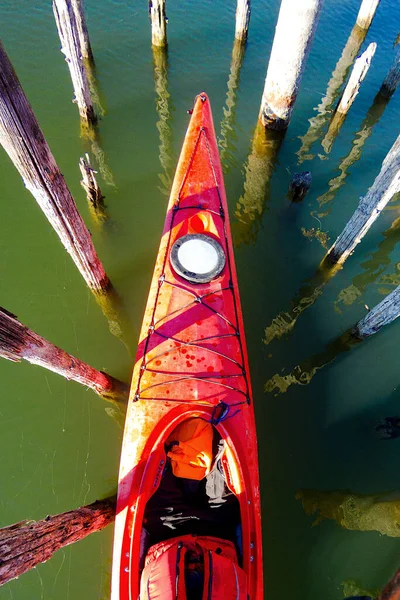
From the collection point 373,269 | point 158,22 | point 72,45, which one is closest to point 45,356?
point 72,45

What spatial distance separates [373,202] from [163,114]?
225 inches

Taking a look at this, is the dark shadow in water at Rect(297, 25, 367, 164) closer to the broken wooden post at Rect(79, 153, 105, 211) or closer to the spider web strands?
the broken wooden post at Rect(79, 153, 105, 211)

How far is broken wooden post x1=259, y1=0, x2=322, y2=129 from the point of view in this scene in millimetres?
6324

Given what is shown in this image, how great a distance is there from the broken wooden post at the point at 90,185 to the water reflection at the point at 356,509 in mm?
5736

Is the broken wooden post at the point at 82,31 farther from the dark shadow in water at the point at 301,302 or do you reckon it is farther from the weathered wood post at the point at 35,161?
the dark shadow in water at the point at 301,302

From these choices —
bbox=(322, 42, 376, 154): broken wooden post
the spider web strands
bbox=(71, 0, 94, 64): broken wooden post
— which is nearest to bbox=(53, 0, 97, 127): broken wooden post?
bbox=(71, 0, 94, 64): broken wooden post

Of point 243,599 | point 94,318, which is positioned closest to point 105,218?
point 94,318

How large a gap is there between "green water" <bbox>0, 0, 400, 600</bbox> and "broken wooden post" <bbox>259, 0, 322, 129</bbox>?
2.59 ft

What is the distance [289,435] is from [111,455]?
2.66 meters

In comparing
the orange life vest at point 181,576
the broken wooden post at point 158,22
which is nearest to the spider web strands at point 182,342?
the orange life vest at point 181,576

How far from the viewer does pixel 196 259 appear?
4902 mm

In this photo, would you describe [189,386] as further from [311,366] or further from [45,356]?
[311,366]

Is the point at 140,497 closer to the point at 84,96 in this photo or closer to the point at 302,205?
the point at 302,205

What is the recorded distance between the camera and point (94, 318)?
5816mm
